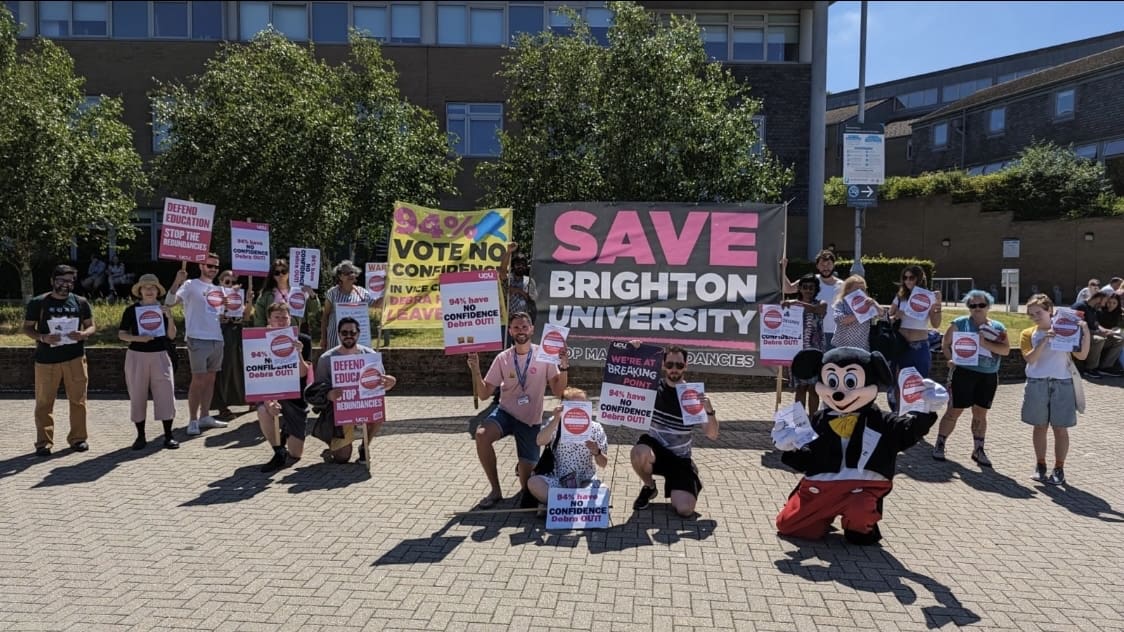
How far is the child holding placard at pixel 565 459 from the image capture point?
605 centimetres

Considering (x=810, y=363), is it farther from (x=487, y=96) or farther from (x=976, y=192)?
(x=976, y=192)

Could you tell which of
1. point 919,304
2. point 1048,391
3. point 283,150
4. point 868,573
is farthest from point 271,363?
point 283,150

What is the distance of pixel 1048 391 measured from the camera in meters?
7.15

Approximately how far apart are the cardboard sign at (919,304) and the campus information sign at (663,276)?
1.38m

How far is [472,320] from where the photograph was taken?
7586 millimetres

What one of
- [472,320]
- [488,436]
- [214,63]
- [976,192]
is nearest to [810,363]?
[488,436]

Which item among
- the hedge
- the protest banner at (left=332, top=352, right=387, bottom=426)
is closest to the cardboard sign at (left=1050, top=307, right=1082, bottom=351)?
the protest banner at (left=332, top=352, right=387, bottom=426)

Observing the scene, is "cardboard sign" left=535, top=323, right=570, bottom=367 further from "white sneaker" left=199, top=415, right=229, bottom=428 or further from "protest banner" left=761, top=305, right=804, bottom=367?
"white sneaker" left=199, top=415, right=229, bottom=428

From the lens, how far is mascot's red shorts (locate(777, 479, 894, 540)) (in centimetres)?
548

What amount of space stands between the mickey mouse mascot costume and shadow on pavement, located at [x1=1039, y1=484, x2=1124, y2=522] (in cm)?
215

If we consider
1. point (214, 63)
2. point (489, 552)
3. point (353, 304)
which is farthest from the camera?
point (214, 63)

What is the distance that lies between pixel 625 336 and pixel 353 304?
3.23 meters

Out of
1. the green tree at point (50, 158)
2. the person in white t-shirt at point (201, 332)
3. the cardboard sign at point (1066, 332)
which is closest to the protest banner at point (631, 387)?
the cardboard sign at point (1066, 332)

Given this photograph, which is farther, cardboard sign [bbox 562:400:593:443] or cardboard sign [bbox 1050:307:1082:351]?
cardboard sign [bbox 1050:307:1082:351]
